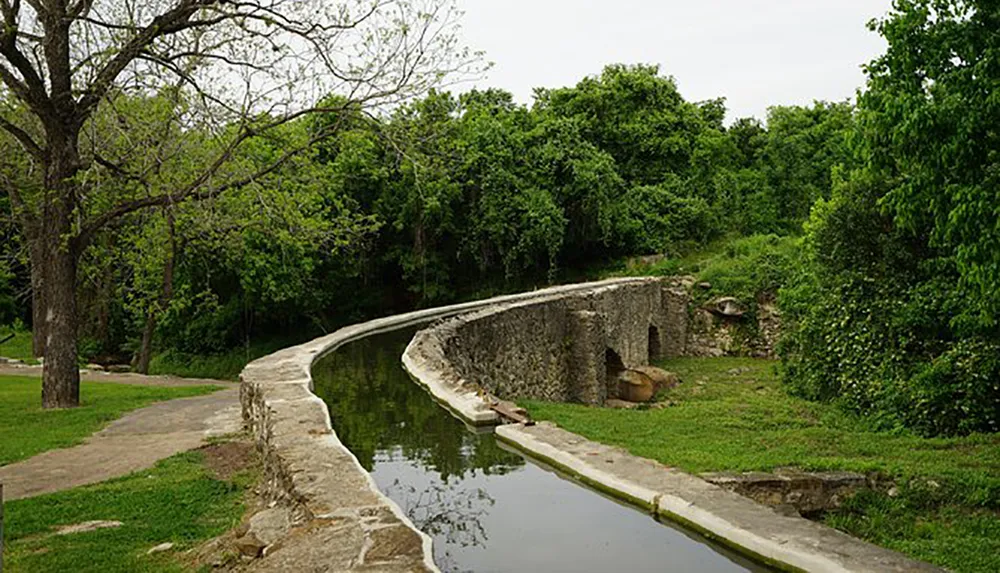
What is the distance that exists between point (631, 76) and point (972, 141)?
85.5 feet

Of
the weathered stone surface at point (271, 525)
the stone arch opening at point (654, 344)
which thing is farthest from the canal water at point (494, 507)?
the stone arch opening at point (654, 344)

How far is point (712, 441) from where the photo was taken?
29.3 ft

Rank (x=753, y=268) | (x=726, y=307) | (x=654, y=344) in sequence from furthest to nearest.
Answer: (x=753, y=268)
(x=726, y=307)
(x=654, y=344)

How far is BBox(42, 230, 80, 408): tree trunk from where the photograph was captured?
10.6m

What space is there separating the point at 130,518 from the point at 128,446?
119 inches

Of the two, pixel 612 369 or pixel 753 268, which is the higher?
pixel 753 268

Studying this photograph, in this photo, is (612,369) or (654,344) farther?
(654,344)

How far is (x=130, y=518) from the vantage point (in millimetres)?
5762

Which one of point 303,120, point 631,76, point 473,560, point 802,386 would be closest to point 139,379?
point 303,120

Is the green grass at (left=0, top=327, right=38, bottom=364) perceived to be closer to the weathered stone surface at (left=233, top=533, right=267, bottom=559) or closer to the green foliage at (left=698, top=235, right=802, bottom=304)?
the green foliage at (left=698, top=235, right=802, bottom=304)

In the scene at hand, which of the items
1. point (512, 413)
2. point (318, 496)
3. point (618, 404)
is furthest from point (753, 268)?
A: point (318, 496)

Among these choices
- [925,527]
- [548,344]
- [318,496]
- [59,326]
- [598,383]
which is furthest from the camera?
[598,383]

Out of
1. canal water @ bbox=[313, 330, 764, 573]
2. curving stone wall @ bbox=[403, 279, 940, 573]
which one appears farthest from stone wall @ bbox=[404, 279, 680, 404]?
canal water @ bbox=[313, 330, 764, 573]

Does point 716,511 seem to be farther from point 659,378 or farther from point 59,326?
point 659,378
